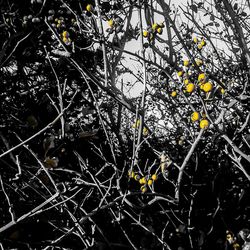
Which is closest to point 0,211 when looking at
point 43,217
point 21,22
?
point 43,217

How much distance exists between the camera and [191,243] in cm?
217

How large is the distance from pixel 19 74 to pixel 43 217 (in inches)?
113

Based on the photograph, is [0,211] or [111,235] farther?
[0,211]

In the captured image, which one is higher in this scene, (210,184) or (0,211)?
(210,184)

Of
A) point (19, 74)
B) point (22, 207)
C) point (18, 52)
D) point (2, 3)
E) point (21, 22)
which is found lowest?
point (22, 207)

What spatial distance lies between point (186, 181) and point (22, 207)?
6.84 ft

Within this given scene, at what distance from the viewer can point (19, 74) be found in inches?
161

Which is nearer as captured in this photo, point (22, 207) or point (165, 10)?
point (22, 207)

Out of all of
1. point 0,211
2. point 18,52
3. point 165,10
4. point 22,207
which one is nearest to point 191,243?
point 22,207

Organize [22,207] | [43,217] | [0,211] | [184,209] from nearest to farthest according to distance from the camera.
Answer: [43,217]
[22,207]
[0,211]
[184,209]

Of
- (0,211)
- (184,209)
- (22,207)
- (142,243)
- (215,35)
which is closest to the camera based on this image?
(142,243)

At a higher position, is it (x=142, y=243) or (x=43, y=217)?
(x=43, y=217)

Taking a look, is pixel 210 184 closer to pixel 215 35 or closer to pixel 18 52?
pixel 215 35

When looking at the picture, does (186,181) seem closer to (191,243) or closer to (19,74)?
(191,243)
